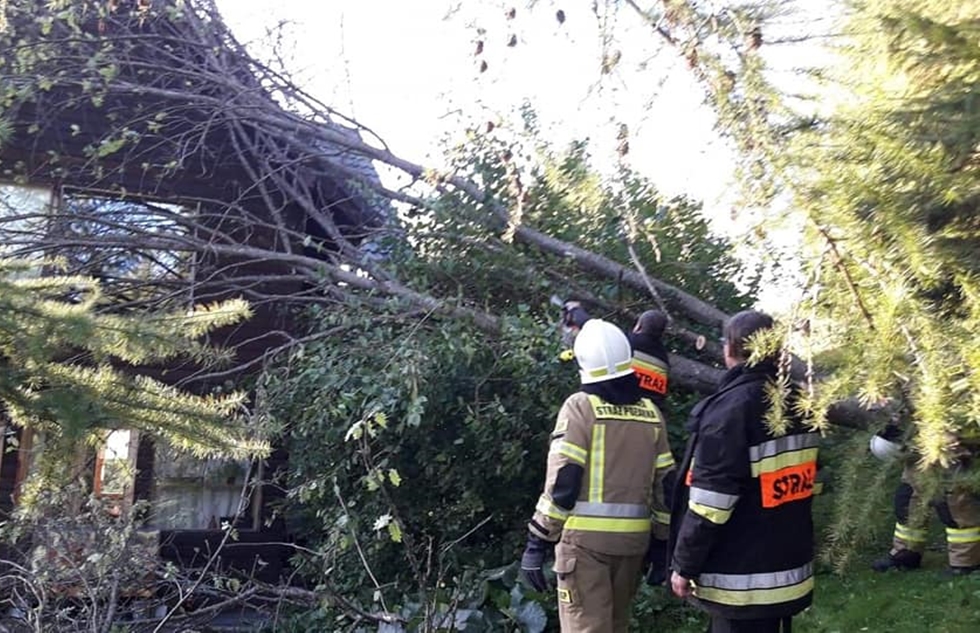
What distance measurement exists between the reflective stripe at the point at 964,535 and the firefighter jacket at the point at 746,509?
2.18m

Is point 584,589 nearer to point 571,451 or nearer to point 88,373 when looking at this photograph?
point 571,451

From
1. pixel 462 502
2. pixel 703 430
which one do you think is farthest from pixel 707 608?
pixel 462 502

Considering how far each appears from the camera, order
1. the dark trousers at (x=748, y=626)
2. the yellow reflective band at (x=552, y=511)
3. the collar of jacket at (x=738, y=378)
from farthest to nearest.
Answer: the yellow reflective band at (x=552, y=511) → the dark trousers at (x=748, y=626) → the collar of jacket at (x=738, y=378)

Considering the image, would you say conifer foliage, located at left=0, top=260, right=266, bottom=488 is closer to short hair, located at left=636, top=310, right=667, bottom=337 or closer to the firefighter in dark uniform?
the firefighter in dark uniform

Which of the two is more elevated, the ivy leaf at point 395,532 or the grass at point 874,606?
the ivy leaf at point 395,532

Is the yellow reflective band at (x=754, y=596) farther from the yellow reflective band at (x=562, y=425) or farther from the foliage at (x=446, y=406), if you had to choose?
the foliage at (x=446, y=406)

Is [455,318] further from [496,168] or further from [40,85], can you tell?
[40,85]

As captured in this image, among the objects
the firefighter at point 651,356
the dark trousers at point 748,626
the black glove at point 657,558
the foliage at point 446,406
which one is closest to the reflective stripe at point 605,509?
the black glove at point 657,558

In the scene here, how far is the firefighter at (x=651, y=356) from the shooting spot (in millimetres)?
5023

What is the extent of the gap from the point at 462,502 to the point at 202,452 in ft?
9.95

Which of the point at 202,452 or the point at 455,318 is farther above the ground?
the point at 455,318

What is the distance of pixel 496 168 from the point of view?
6.84m

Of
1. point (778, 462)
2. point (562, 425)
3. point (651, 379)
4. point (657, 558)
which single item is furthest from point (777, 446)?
point (651, 379)

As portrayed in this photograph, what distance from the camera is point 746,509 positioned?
134 inches
